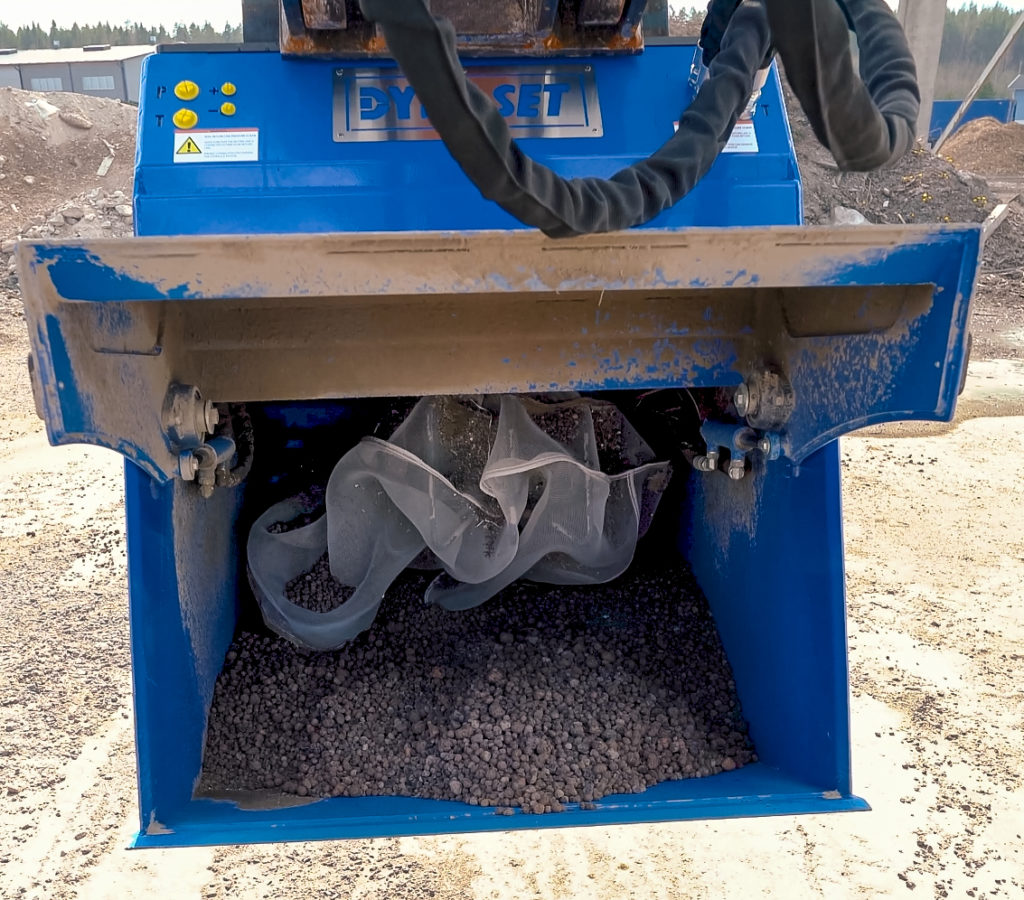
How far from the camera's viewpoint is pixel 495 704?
1882 mm

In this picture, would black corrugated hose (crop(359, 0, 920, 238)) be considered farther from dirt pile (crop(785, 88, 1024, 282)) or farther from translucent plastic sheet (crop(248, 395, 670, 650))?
dirt pile (crop(785, 88, 1024, 282))

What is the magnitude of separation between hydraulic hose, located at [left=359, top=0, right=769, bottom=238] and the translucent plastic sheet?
3.24 ft

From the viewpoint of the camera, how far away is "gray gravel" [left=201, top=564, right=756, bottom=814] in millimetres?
1746

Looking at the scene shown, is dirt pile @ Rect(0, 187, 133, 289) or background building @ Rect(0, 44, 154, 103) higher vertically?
background building @ Rect(0, 44, 154, 103)

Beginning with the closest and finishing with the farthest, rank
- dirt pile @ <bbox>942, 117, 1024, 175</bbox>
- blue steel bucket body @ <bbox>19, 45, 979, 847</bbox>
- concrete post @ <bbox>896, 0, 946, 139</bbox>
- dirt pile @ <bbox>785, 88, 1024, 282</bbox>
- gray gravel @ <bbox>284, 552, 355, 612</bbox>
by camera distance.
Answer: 1. blue steel bucket body @ <bbox>19, 45, 979, 847</bbox>
2. gray gravel @ <bbox>284, 552, 355, 612</bbox>
3. dirt pile @ <bbox>785, 88, 1024, 282</bbox>
4. concrete post @ <bbox>896, 0, 946, 139</bbox>
5. dirt pile @ <bbox>942, 117, 1024, 175</bbox>

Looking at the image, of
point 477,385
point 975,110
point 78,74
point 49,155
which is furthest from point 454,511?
point 975,110

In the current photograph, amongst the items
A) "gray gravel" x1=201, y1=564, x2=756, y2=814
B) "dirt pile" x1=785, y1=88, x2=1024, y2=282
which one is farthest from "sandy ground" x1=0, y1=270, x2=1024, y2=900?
"dirt pile" x1=785, y1=88, x2=1024, y2=282

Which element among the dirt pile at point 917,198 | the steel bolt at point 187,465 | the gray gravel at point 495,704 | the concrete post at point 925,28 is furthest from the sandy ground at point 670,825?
the concrete post at point 925,28

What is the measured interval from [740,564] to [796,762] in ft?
1.34

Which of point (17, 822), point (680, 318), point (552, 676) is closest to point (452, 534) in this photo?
point (552, 676)

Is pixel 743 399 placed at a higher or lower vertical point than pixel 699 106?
lower

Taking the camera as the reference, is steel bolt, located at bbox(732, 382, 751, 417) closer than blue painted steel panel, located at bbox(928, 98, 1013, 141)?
Yes

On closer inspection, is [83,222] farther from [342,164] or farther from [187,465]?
[187,465]

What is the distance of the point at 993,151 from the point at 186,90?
13970 mm
